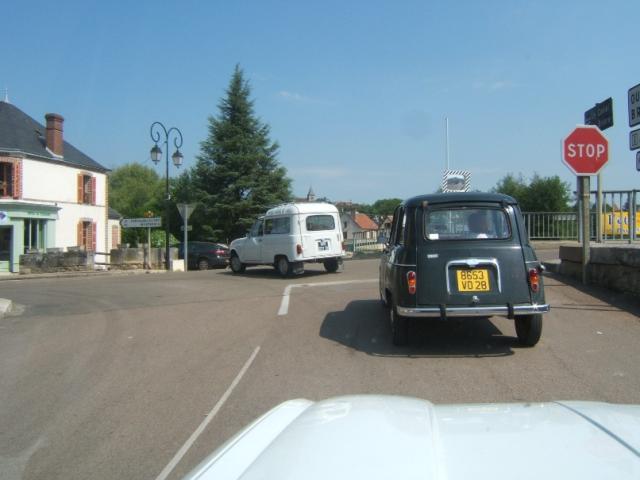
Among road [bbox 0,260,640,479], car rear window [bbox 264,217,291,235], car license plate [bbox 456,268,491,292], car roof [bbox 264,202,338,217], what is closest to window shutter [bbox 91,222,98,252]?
car rear window [bbox 264,217,291,235]

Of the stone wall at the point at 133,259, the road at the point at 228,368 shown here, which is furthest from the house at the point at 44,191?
the road at the point at 228,368

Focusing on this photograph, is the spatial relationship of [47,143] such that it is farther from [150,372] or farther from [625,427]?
[625,427]

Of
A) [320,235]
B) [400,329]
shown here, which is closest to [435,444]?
[400,329]

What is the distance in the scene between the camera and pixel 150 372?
6.64 meters

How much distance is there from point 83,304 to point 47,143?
1122 inches

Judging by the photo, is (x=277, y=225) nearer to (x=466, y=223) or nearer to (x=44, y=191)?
(x=466, y=223)

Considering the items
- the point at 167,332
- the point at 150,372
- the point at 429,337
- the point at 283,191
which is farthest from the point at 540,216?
the point at 283,191

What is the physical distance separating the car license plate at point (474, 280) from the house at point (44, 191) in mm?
29965

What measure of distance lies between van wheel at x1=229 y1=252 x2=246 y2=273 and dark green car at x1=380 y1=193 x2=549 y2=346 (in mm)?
13316

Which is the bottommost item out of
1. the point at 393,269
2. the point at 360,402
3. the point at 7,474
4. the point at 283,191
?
the point at 7,474

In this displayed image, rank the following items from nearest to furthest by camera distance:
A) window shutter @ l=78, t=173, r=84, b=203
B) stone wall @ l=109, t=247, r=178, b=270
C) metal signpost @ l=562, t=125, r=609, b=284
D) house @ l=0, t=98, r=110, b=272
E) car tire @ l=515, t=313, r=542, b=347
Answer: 1. car tire @ l=515, t=313, r=542, b=347
2. metal signpost @ l=562, t=125, r=609, b=284
3. stone wall @ l=109, t=247, r=178, b=270
4. house @ l=0, t=98, r=110, b=272
5. window shutter @ l=78, t=173, r=84, b=203

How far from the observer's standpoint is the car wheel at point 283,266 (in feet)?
58.4

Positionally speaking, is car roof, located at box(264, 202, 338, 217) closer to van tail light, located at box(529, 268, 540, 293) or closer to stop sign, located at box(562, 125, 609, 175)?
stop sign, located at box(562, 125, 609, 175)

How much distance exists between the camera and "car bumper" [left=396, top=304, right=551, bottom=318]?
21.8 feet
